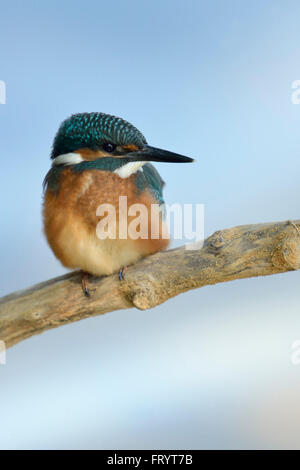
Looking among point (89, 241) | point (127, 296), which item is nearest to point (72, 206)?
point (89, 241)

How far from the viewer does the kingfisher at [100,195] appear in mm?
1548

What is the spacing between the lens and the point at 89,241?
155cm

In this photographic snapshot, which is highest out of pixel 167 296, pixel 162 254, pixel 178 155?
pixel 178 155

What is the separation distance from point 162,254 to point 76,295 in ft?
1.00

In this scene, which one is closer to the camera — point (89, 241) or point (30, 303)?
point (89, 241)

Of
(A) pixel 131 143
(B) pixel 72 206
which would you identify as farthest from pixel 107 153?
(B) pixel 72 206

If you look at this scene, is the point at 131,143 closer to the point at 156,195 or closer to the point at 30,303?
the point at 156,195

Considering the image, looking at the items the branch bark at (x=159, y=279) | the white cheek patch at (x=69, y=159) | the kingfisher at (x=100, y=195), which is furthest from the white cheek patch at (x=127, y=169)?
the branch bark at (x=159, y=279)

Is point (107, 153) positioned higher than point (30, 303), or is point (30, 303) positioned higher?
point (107, 153)

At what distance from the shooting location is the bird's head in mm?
1544

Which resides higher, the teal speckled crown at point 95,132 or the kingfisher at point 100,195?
the teal speckled crown at point 95,132

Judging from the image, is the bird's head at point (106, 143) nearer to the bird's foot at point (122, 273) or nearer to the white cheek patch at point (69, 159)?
the white cheek patch at point (69, 159)

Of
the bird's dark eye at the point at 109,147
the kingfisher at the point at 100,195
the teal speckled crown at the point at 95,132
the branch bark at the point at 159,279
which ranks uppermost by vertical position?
the teal speckled crown at the point at 95,132

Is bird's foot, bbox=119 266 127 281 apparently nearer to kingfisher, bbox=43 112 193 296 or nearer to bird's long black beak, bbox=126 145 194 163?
kingfisher, bbox=43 112 193 296
